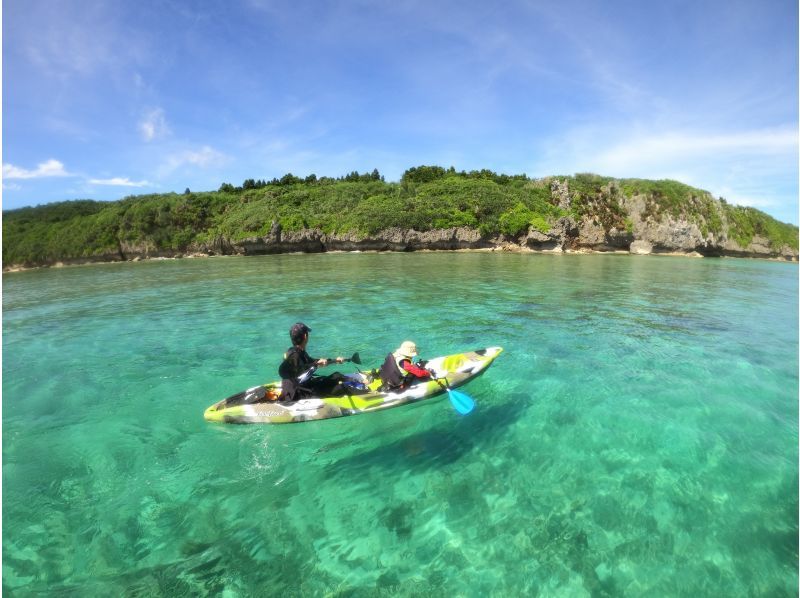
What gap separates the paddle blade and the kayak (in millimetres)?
296

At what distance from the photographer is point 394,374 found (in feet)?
26.0

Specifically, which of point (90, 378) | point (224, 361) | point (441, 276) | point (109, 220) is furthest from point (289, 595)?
point (109, 220)

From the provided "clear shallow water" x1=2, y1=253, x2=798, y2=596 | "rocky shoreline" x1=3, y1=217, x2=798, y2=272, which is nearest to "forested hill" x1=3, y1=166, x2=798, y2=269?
"rocky shoreline" x1=3, y1=217, x2=798, y2=272

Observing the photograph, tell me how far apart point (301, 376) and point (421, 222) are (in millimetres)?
58480

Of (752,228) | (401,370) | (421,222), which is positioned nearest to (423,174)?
(421,222)

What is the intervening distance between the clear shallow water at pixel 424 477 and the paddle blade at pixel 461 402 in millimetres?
503

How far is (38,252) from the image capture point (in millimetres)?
67938

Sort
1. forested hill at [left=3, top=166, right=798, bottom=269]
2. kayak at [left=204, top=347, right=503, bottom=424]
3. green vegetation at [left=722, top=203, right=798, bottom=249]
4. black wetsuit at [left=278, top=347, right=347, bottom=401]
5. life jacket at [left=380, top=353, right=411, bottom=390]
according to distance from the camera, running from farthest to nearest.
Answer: green vegetation at [left=722, top=203, right=798, bottom=249]
forested hill at [left=3, top=166, right=798, bottom=269]
life jacket at [left=380, top=353, right=411, bottom=390]
kayak at [left=204, top=347, right=503, bottom=424]
black wetsuit at [left=278, top=347, right=347, bottom=401]

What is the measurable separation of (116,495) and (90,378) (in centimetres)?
628

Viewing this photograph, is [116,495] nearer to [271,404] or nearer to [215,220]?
[271,404]

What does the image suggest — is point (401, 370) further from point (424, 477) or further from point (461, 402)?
point (424, 477)

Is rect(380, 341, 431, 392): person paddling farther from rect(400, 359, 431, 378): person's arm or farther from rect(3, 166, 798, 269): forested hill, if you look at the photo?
rect(3, 166, 798, 269): forested hill

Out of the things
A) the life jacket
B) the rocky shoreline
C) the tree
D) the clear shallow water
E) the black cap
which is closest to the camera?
the clear shallow water

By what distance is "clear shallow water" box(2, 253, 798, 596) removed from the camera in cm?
476
